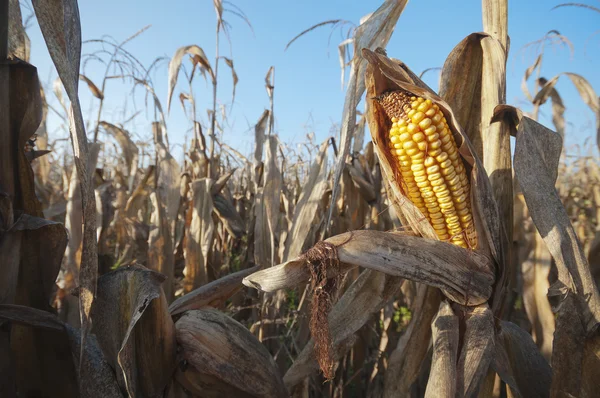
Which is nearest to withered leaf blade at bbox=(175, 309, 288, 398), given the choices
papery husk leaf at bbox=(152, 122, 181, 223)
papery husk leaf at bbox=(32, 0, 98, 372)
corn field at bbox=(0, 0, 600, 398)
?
corn field at bbox=(0, 0, 600, 398)

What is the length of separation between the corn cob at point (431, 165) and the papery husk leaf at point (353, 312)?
286 mm

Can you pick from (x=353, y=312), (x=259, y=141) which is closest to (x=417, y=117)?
(x=353, y=312)

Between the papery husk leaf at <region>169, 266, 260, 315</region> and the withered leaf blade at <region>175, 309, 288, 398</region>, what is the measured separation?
10 cm

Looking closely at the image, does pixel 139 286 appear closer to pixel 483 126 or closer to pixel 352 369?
pixel 483 126

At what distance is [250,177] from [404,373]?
4.83 m

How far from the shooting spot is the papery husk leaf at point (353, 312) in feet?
5.26

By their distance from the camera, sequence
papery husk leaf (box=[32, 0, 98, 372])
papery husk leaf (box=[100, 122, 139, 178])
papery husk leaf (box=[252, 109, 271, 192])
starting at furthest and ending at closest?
papery husk leaf (box=[252, 109, 271, 192]) < papery husk leaf (box=[100, 122, 139, 178]) < papery husk leaf (box=[32, 0, 98, 372])

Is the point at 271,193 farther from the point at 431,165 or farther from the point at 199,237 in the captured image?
the point at 431,165

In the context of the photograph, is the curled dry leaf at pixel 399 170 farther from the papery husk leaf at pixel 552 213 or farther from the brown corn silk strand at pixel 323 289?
the brown corn silk strand at pixel 323 289

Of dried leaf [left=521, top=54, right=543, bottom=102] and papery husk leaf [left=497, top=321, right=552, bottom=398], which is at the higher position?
dried leaf [left=521, top=54, right=543, bottom=102]

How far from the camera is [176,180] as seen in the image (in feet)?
12.1

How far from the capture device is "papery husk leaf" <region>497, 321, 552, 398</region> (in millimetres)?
1763

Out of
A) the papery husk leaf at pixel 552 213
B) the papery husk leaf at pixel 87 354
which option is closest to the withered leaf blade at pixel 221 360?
the papery husk leaf at pixel 87 354

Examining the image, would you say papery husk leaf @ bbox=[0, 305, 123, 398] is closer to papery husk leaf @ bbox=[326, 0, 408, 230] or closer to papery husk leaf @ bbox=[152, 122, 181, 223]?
papery husk leaf @ bbox=[326, 0, 408, 230]
